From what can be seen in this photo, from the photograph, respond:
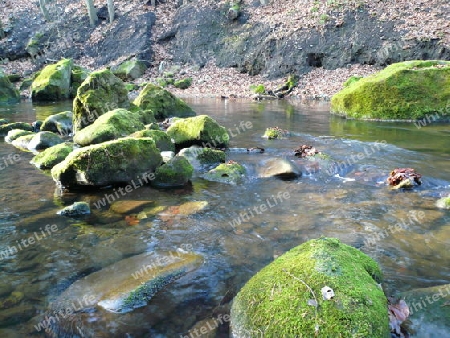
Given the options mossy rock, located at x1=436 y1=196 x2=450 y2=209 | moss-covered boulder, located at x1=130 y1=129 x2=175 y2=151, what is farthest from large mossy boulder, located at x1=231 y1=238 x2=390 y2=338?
moss-covered boulder, located at x1=130 y1=129 x2=175 y2=151

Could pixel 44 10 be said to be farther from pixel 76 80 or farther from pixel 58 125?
pixel 58 125

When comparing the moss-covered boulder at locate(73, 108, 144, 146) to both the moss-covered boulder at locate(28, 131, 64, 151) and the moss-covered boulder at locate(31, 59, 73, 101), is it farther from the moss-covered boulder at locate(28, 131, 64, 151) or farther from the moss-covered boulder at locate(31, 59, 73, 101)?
the moss-covered boulder at locate(31, 59, 73, 101)

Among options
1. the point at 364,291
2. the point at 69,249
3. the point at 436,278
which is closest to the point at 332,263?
the point at 364,291

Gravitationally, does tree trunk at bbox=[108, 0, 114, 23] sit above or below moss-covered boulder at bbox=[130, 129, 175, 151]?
above

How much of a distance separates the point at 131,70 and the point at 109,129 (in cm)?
1974

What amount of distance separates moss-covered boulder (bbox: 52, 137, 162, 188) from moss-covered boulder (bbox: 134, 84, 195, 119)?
25.2 ft

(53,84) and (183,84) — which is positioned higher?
(53,84)

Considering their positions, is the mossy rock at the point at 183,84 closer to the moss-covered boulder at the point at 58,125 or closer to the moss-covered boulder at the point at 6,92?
the moss-covered boulder at the point at 6,92

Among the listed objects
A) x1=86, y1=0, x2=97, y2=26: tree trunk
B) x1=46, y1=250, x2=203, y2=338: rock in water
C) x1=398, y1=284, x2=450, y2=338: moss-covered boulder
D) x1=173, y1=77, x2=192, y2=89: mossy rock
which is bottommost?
x1=173, y1=77, x2=192, y2=89: mossy rock

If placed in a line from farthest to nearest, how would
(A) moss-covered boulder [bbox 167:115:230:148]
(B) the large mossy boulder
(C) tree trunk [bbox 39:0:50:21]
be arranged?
(C) tree trunk [bbox 39:0:50:21] < (A) moss-covered boulder [bbox 167:115:230:148] < (B) the large mossy boulder

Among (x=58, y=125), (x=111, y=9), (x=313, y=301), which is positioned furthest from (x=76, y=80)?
(x=313, y=301)

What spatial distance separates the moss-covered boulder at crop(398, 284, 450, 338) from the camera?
3.03 meters

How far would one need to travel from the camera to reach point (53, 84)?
21.5 m

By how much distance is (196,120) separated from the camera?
10.2 meters
